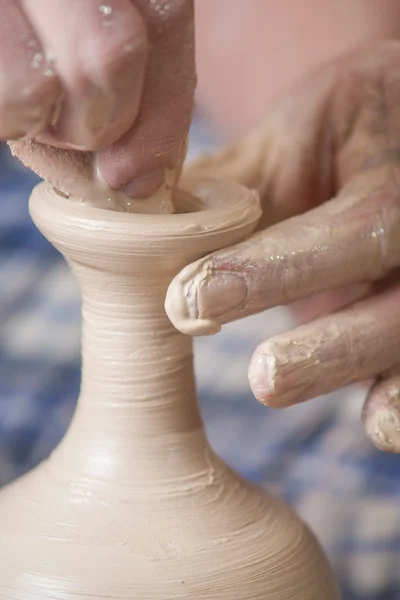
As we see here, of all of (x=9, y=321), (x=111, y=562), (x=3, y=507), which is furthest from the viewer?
(x=9, y=321)

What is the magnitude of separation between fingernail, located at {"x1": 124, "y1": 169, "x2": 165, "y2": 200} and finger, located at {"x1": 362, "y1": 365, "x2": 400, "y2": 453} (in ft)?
1.08

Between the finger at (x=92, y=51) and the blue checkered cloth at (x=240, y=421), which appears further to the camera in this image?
the blue checkered cloth at (x=240, y=421)

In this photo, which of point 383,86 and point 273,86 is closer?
point 383,86

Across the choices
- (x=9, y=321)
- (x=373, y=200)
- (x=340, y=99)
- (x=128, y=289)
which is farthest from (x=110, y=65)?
(x=9, y=321)

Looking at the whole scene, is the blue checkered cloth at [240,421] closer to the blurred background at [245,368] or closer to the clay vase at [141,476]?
the blurred background at [245,368]

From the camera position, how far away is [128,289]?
92 cm

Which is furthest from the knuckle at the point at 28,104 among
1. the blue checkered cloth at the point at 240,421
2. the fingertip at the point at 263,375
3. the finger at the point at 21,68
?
the blue checkered cloth at the point at 240,421

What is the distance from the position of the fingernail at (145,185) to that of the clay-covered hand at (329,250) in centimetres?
10

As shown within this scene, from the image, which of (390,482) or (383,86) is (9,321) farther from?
(383,86)

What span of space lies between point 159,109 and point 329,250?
0.75 ft

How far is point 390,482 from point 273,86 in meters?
1.12

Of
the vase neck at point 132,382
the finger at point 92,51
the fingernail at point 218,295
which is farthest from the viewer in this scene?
the vase neck at point 132,382

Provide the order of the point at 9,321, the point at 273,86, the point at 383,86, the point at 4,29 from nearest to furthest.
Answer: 1. the point at 4,29
2. the point at 383,86
3. the point at 9,321
4. the point at 273,86

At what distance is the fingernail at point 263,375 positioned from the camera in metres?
0.87
